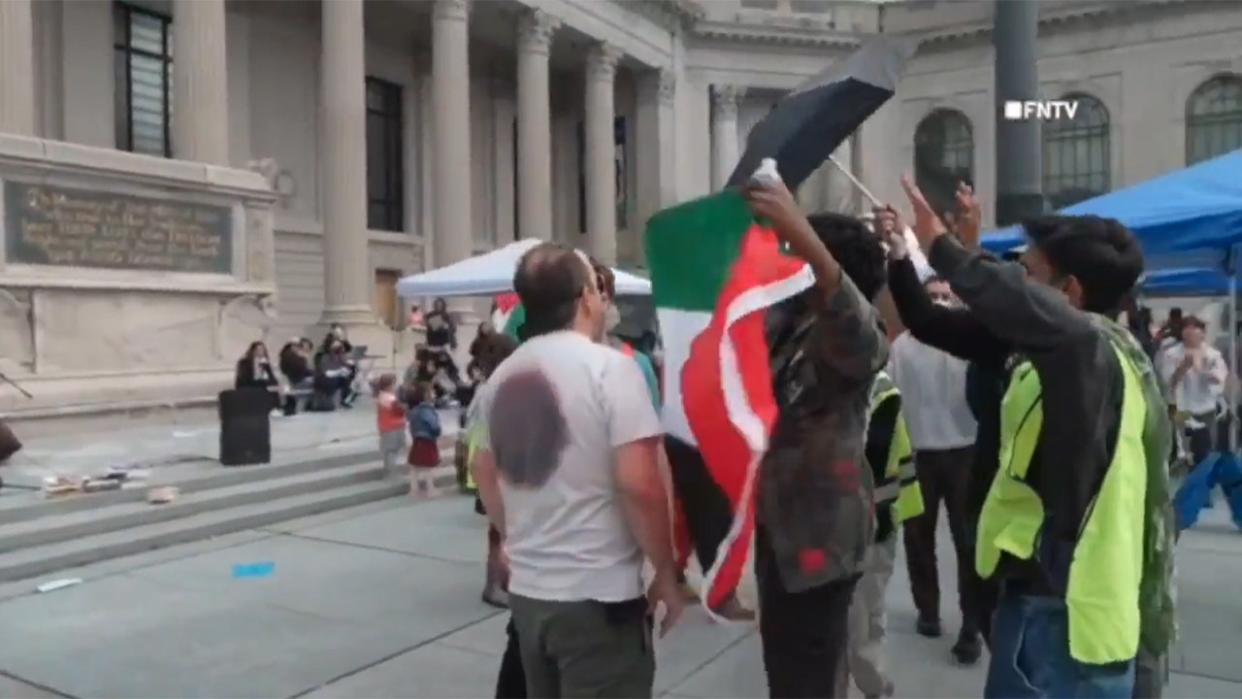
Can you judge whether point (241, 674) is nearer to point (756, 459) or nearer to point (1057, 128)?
point (756, 459)

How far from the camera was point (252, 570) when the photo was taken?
7309mm

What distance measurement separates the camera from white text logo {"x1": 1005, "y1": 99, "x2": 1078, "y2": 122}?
8102 mm

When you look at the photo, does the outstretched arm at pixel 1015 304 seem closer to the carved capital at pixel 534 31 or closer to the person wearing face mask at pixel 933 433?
the person wearing face mask at pixel 933 433

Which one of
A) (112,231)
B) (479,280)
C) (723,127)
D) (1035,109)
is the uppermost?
(723,127)

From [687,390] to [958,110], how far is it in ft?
125

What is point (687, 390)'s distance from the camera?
8.71 feet

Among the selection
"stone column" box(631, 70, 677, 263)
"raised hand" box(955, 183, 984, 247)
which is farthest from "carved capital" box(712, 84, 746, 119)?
"raised hand" box(955, 183, 984, 247)

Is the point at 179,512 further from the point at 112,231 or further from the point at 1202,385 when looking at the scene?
the point at 1202,385

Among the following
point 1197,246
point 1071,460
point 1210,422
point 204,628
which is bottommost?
point 204,628

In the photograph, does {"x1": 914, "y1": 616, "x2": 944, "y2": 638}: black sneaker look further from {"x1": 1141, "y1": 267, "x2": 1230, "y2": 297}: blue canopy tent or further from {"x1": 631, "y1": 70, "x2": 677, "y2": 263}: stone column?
{"x1": 631, "y1": 70, "x2": 677, "y2": 263}: stone column

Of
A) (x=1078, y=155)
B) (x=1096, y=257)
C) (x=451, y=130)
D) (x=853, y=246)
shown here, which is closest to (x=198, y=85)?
(x=451, y=130)

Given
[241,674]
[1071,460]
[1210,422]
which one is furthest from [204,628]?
[1210,422]

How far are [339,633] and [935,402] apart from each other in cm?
350

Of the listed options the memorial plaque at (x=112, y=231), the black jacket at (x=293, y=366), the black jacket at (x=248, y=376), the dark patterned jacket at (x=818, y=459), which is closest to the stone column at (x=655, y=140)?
the black jacket at (x=293, y=366)
